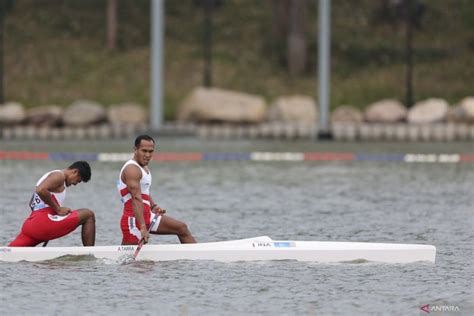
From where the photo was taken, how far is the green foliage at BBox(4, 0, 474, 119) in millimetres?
53062

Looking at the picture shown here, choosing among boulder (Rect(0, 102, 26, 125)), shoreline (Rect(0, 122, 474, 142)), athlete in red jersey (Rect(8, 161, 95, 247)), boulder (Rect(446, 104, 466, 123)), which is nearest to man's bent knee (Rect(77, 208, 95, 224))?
athlete in red jersey (Rect(8, 161, 95, 247))

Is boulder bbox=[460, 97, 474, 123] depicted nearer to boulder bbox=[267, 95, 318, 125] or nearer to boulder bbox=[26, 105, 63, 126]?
boulder bbox=[267, 95, 318, 125]

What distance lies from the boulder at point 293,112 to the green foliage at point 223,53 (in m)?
4.31

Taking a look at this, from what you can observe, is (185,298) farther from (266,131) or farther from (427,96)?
(427,96)

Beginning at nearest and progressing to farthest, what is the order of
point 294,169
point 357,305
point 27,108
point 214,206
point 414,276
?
point 357,305
point 414,276
point 214,206
point 294,169
point 27,108

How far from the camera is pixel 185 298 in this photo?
47.5 feet

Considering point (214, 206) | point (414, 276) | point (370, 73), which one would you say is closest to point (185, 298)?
point (414, 276)

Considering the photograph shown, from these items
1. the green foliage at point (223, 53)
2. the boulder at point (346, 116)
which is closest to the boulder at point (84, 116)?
the green foliage at point (223, 53)

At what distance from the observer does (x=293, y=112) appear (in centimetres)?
4603

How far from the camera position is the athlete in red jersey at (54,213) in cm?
1639

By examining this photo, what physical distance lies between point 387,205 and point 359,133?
19230 millimetres

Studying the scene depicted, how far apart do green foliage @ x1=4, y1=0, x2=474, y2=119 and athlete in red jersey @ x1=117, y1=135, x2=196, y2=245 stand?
33.0 m

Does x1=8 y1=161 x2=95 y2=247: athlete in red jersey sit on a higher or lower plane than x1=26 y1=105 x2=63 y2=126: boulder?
higher

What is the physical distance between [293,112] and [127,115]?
5.10 m
